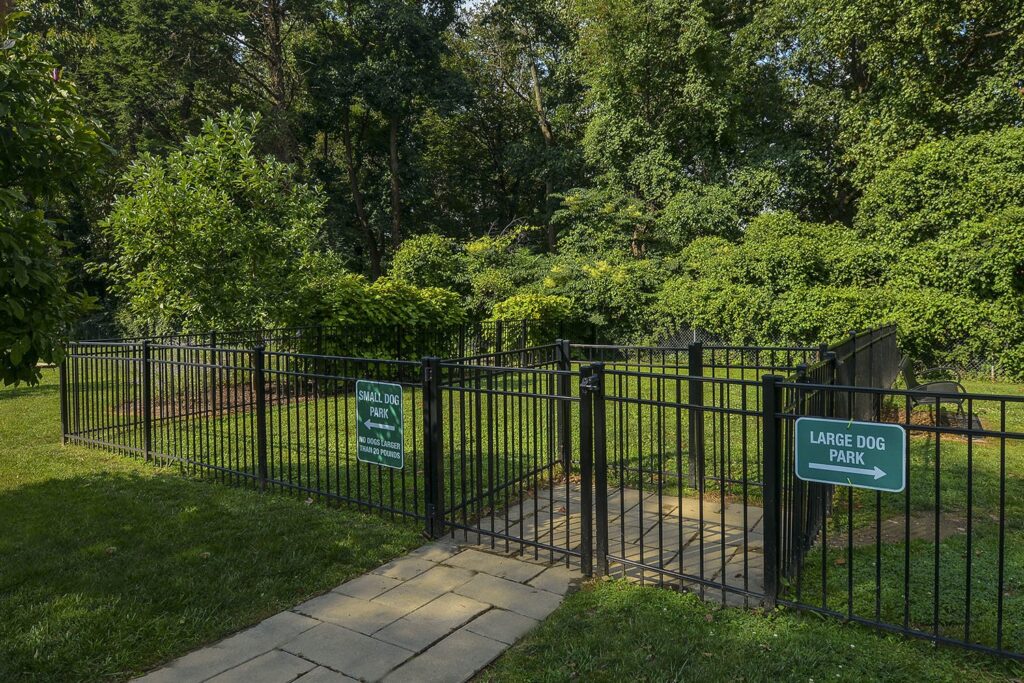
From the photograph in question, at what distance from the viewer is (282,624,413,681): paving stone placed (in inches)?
127

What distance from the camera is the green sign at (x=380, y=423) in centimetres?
496

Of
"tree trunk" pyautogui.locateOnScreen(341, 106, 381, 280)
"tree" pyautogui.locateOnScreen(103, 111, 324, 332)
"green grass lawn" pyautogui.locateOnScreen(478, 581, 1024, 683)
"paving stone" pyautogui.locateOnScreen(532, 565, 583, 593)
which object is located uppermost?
"tree trunk" pyautogui.locateOnScreen(341, 106, 381, 280)

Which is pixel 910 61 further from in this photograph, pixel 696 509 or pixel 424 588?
pixel 424 588

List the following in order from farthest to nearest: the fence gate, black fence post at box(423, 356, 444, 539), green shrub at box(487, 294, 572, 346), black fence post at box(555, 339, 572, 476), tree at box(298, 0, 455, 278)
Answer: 1. tree at box(298, 0, 455, 278)
2. green shrub at box(487, 294, 572, 346)
3. black fence post at box(555, 339, 572, 476)
4. black fence post at box(423, 356, 444, 539)
5. the fence gate

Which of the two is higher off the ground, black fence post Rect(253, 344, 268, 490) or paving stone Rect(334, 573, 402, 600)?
black fence post Rect(253, 344, 268, 490)

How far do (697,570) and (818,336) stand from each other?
36.8 feet

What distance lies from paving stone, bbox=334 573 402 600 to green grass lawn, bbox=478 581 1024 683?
1.13 metres

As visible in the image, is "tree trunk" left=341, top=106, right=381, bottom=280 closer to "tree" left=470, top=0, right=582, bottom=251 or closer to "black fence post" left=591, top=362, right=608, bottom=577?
"tree" left=470, top=0, right=582, bottom=251

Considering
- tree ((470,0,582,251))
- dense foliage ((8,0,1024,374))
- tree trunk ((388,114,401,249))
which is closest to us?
dense foliage ((8,0,1024,374))

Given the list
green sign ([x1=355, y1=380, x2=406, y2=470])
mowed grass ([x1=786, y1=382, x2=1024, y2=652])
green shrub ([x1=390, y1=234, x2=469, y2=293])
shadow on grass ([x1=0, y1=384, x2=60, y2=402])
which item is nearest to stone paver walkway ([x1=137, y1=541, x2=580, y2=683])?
green sign ([x1=355, y1=380, x2=406, y2=470])

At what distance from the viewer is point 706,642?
334 centimetres

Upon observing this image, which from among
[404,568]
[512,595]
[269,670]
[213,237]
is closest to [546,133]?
[213,237]

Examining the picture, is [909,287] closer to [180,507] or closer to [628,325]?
[628,325]

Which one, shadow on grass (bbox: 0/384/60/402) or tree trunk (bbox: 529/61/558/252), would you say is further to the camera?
tree trunk (bbox: 529/61/558/252)
